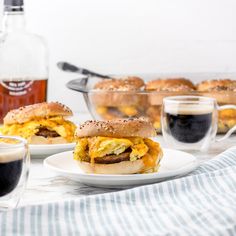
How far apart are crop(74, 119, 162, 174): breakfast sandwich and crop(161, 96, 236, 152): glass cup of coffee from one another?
401 millimetres

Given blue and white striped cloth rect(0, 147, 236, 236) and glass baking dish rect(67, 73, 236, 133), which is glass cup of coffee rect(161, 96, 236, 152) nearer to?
glass baking dish rect(67, 73, 236, 133)

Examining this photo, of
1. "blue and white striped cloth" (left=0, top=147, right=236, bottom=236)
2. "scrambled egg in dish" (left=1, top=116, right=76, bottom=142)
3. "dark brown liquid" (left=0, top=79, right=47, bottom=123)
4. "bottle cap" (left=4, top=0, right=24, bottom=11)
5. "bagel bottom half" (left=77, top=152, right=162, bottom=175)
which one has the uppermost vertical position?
"bottle cap" (left=4, top=0, right=24, bottom=11)

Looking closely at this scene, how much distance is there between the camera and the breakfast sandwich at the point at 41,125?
83.8 inches

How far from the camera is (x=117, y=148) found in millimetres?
1771

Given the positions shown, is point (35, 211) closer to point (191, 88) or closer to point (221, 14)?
point (191, 88)

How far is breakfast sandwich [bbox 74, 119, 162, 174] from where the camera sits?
69.7 inches

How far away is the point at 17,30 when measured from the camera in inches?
103

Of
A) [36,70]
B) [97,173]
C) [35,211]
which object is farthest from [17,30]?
[35,211]

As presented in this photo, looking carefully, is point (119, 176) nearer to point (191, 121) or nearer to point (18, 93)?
point (191, 121)

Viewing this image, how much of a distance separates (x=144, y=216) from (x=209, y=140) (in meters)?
0.82

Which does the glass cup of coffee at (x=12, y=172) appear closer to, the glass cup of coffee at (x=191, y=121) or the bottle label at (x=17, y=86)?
the glass cup of coffee at (x=191, y=121)

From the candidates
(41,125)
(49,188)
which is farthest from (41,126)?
(49,188)

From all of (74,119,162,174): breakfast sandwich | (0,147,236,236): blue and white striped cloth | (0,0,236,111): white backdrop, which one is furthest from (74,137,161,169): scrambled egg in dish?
(0,0,236,111): white backdrop

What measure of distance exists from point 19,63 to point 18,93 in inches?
7.1
